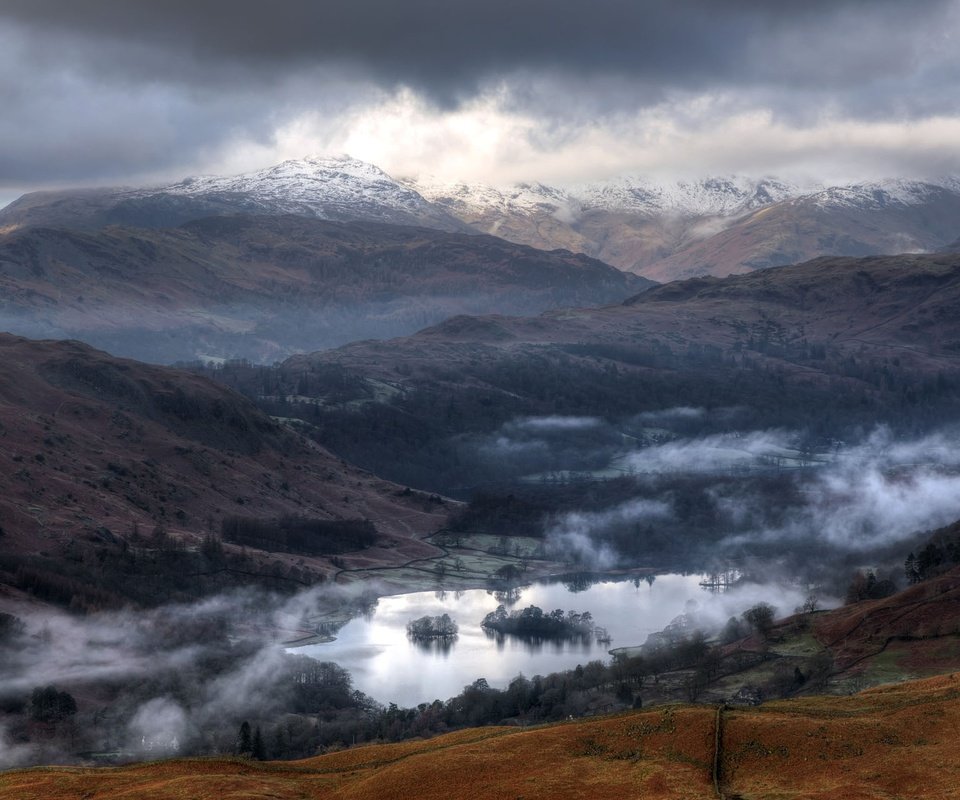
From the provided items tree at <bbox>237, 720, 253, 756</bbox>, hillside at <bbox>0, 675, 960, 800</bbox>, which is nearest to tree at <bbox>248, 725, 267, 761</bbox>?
tree at <bbox>237, 720, 253, 756</bbox>

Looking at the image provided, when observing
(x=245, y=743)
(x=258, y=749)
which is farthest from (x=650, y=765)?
(x=245, y=743)

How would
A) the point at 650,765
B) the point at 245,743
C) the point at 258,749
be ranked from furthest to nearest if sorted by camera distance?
1. the point at 245,743
2. the point at 258,749
3. the point at 650,765

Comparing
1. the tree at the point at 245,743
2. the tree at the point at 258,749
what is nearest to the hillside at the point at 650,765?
the tree at the point at 258,749

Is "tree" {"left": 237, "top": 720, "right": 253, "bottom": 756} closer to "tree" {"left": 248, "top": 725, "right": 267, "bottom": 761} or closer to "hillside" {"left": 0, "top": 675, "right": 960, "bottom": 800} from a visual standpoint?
"tree" {"left": 248, "top": 725, "right": 267, "bottom": 761}

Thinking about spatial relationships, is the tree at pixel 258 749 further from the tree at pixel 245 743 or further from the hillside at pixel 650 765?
the hillside at pixel 650 765

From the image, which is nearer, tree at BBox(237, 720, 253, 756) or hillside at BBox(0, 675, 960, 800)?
hillside at BBox(0, 675, 960, 800)

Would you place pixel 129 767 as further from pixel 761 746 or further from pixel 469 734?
pixel 761 746

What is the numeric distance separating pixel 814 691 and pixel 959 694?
75.5 meters

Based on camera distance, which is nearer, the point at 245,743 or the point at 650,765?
the point at 650,765

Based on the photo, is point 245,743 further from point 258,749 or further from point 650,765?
point 650,765

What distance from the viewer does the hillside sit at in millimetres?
108438

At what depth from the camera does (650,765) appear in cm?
11412

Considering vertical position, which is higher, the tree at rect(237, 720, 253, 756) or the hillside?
the tree at rect(237, 720, 253, 756)

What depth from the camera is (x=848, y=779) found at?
107 m
